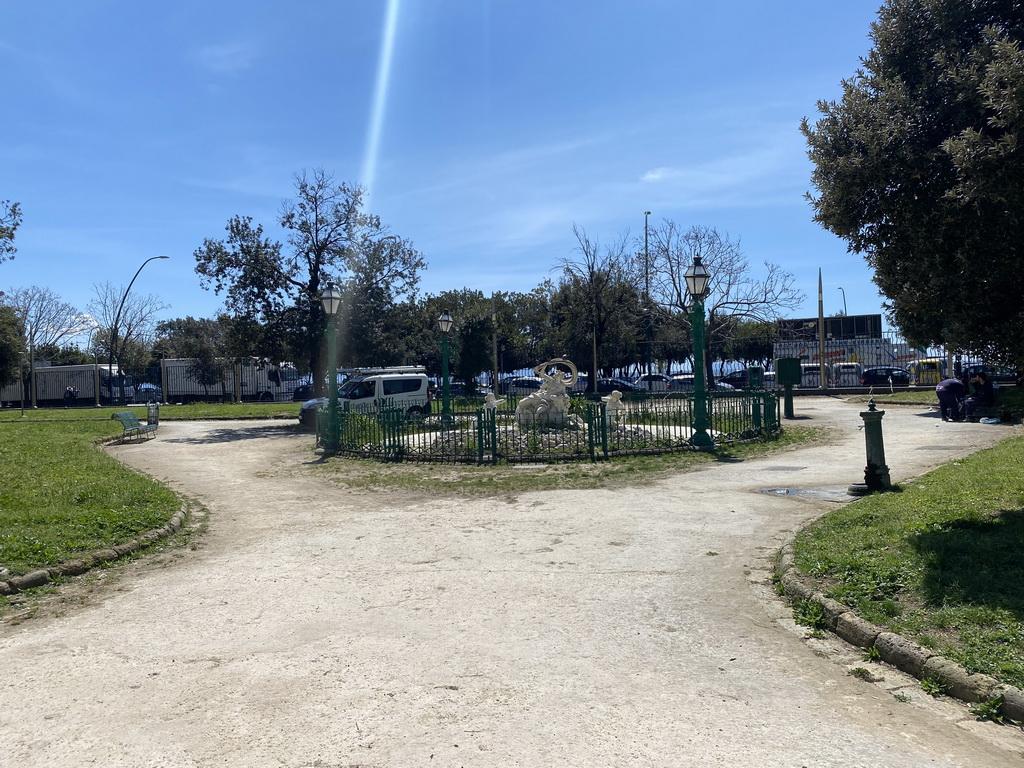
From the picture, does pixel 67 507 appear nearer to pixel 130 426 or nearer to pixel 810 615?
pixel 810 615

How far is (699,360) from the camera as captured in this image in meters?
15.9

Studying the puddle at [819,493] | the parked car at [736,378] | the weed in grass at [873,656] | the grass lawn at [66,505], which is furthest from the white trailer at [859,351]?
the weed in grass at [873,656]

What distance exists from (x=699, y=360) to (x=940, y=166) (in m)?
9.49

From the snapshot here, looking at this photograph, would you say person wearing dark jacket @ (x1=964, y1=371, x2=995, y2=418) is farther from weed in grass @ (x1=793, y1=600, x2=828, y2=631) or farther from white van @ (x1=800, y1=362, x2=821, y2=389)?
weed in grass @ (x1=793, y1=600, x2=828, y2=631)

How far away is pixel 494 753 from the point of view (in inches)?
138

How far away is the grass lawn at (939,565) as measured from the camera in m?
4.53

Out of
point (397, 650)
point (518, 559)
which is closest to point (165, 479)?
point (518, 559)

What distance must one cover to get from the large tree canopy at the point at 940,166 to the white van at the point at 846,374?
30.3m

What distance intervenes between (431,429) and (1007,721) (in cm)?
1365

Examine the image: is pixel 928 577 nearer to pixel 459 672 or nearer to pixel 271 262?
pixel 459 672

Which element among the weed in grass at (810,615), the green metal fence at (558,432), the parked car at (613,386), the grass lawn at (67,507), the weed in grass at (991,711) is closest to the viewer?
the weed in grass at (991,711)

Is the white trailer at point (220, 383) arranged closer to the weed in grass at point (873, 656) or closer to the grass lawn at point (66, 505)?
the grass lawn at point (66, 505)

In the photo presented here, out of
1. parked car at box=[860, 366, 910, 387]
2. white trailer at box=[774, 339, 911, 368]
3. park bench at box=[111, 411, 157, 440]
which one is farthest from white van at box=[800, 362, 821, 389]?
park bench at box=[111, 411, 157, 440]

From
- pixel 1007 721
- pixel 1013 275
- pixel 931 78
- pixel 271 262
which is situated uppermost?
pixel 271 262
